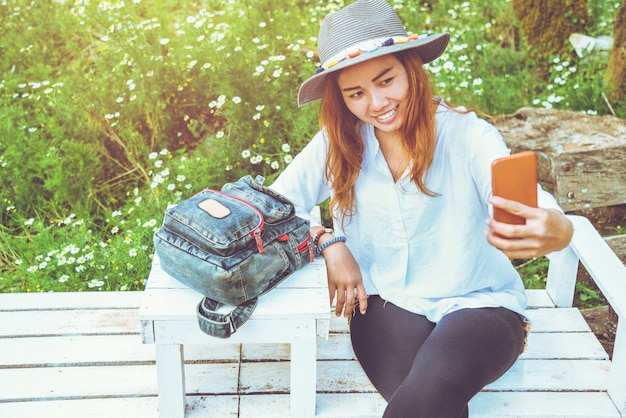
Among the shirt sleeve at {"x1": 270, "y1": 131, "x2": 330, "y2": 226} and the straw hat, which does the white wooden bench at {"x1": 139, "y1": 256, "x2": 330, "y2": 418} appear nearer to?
the shirt sleeve at {"x1": 270, "y1": 131, "x2": 330, "y2": 226}

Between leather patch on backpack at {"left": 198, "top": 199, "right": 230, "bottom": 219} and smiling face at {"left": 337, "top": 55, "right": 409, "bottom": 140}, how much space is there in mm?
521

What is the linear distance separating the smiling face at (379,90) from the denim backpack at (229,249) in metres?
0.39

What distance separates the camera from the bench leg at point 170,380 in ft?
6.83

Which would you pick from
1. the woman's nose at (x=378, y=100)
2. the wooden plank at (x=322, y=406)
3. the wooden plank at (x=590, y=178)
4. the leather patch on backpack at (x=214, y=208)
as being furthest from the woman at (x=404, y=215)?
the wooden plank at (x=590, y=178)

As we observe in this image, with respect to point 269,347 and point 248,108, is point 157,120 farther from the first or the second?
point 269,347

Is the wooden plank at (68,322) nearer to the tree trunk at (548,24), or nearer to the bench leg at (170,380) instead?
the bench leg at (170,380)

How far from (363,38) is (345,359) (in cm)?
114

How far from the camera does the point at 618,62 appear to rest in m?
4.16

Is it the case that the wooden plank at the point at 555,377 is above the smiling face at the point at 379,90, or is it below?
below

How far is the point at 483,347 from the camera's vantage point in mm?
2057

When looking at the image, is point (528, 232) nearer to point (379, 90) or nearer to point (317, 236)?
point (379, 90)

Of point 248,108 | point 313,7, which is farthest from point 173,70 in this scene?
point 313,7

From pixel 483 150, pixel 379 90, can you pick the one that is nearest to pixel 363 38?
pixel 379 90

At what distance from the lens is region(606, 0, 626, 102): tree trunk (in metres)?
4.09
